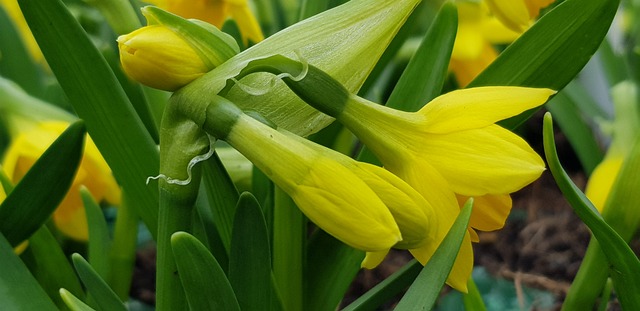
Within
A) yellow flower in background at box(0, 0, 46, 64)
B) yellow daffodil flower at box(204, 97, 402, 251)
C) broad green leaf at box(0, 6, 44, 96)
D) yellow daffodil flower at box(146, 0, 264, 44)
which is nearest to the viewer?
yellow daffodil flower at box(204, 97, 402, 251)

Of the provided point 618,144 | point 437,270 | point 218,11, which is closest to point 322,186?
point 437,270

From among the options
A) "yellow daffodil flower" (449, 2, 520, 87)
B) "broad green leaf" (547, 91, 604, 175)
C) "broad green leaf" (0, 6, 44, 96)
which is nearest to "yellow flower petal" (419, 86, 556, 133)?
"yellow daffodil flower" (449, 2, 520, 87)

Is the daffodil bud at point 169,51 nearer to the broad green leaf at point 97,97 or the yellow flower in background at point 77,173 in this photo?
the broad green leaf at point 97,97

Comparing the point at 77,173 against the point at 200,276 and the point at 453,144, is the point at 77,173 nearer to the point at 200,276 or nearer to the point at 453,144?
the point at 200,276

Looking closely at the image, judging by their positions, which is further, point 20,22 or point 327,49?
point 20,22

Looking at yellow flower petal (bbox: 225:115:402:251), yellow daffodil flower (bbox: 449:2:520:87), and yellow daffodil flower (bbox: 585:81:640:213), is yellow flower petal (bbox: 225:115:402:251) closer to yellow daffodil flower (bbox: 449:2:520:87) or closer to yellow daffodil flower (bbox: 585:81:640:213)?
A: yellow daffodil flower (bbox: 585:81:640:213)

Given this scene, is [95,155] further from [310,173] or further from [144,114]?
[310,173]

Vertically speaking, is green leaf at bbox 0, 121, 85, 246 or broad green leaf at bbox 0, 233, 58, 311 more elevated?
green leaf at bbox 0, 121, 85, 246

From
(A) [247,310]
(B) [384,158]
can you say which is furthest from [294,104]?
(A) [247,310]
